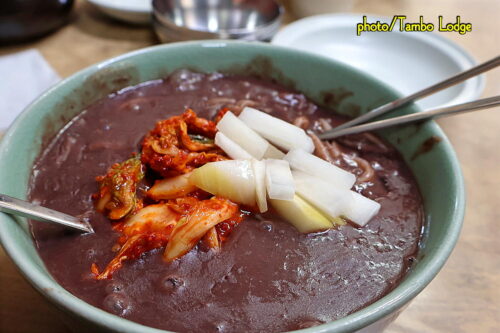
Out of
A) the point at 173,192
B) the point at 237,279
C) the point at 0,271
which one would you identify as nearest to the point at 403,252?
the point at 237,279

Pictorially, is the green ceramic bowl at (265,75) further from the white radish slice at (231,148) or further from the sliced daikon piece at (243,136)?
the white radish slice at (231,148)

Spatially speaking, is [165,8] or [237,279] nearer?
[237,279]

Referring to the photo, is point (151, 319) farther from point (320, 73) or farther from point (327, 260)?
point (320, 73)

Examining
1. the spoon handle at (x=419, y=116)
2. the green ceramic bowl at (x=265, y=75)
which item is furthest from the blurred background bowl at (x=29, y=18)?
the spoon handle at (x=419, y=116)

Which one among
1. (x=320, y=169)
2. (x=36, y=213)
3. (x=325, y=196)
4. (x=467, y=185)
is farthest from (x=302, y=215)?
(x=467, y=185)

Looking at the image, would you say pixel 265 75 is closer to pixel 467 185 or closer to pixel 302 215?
pixel 302 215
